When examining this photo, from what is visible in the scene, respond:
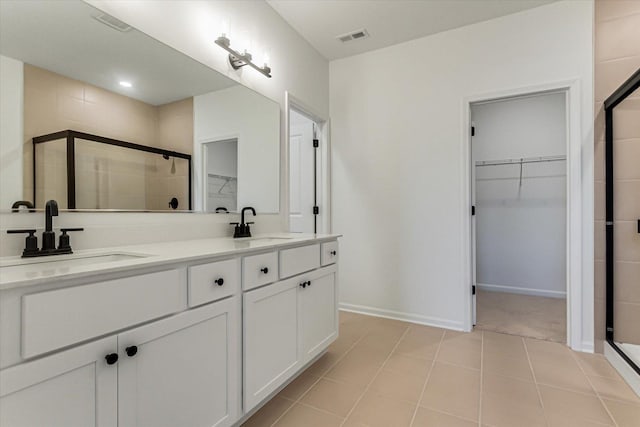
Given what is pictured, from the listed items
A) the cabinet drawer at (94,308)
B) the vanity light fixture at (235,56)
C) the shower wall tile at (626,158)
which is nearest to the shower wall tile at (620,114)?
the shower wall tile at (626,158)

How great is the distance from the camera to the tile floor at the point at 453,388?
1.58 meters

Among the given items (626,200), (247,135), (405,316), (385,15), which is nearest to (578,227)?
(626,200)

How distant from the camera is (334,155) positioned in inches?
133

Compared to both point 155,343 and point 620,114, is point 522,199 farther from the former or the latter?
point 155,343

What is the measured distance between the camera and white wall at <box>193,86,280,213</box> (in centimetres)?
189

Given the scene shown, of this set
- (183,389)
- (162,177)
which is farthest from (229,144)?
(183,389)

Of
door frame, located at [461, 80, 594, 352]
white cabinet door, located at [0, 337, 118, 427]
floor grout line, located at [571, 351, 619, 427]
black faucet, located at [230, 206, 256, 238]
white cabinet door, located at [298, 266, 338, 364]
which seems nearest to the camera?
white cabinet door, located at [0, 337, 118, 427]

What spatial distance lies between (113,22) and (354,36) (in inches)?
82.3

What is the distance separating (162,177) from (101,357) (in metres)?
1.02

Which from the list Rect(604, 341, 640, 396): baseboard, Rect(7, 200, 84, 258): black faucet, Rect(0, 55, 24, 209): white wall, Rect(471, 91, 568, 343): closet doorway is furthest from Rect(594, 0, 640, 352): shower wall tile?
Rect(0, 55, 24, 209): white wall

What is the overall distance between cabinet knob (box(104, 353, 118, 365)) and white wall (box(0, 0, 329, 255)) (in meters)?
0.61

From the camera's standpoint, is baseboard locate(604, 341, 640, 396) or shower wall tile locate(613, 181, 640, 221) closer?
baseboard locate(604, 341, 640, 396)

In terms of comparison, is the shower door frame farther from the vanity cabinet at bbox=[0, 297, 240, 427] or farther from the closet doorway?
the vanity cabinet at bbox=[0, 297, 240, 427]

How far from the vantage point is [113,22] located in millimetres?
1433
